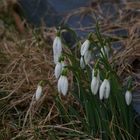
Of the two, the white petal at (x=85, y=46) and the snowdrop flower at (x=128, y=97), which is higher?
the white petal at (x=85, y=46)

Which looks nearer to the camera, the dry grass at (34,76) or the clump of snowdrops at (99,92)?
the clump of snowdrops at (99,92)

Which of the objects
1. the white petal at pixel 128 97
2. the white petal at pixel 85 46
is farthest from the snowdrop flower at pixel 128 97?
the white petal at pixel 85 46

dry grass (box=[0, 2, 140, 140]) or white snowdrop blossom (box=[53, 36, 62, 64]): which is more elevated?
white snowdrop blossom (box=[53, 36, 62, 64])

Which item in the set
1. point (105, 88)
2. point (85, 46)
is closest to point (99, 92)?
point (105, 88)

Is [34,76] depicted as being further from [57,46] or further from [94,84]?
[94,84]

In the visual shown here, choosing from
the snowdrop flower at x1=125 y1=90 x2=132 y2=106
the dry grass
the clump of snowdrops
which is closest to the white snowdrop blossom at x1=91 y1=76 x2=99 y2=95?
the clump of snowdrops

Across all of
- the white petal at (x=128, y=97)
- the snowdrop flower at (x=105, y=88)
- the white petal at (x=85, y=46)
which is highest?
the white petal at (x=85, y=46)

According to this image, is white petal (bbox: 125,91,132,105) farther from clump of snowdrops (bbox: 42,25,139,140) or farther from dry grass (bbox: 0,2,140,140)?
dry grass (bbox: 0,2,140,140)

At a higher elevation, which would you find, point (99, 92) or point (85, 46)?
point (85, 46)

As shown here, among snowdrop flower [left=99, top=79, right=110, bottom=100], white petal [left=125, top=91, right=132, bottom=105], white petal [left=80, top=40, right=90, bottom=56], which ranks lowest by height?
white petal [left=125, top=91, right=132, bottom=105]

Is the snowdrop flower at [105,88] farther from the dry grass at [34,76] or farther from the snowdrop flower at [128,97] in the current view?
the dry grass at [34,76]

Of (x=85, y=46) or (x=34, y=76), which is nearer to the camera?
(x=85, y=46)
